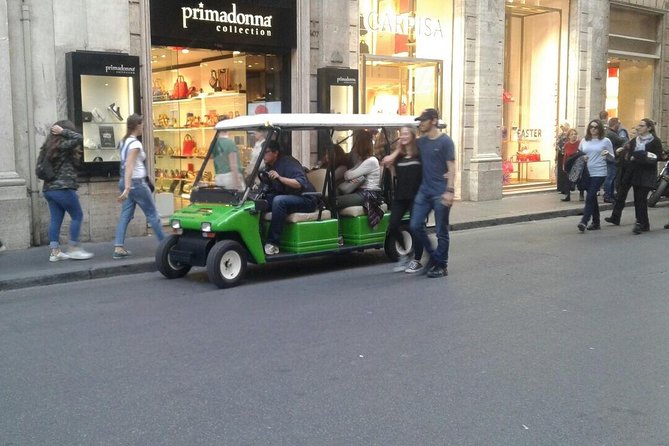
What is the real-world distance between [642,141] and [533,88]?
7685 mm

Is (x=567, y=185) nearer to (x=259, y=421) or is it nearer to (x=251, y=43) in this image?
(x=251, y=43)

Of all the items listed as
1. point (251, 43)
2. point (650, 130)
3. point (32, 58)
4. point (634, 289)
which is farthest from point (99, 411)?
point (650, 130)

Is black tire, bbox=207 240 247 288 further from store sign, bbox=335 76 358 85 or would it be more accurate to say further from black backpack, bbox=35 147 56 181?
store sign, bbox=335 76 358 85

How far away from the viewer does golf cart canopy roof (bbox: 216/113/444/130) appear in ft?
28.3

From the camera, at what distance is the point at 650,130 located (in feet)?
40.8

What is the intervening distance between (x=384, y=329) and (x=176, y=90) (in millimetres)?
8765

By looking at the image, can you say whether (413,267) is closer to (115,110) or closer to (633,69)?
(115,110)

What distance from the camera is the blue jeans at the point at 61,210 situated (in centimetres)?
948

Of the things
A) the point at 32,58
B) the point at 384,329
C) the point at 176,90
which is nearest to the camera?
the point at 384,329

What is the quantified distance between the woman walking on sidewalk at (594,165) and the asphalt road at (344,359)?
3.51 meters

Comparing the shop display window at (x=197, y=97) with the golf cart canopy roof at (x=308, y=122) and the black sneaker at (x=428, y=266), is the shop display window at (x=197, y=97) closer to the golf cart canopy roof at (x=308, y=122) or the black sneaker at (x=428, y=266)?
the golf cart canopy roof at (x=308, y=122)

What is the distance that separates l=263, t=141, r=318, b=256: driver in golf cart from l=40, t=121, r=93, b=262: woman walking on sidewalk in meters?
2.65

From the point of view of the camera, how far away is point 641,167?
12148 mm

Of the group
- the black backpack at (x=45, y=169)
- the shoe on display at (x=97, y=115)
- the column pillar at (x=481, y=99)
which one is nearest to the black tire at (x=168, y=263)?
the black backpack at (x=45, y=169)
